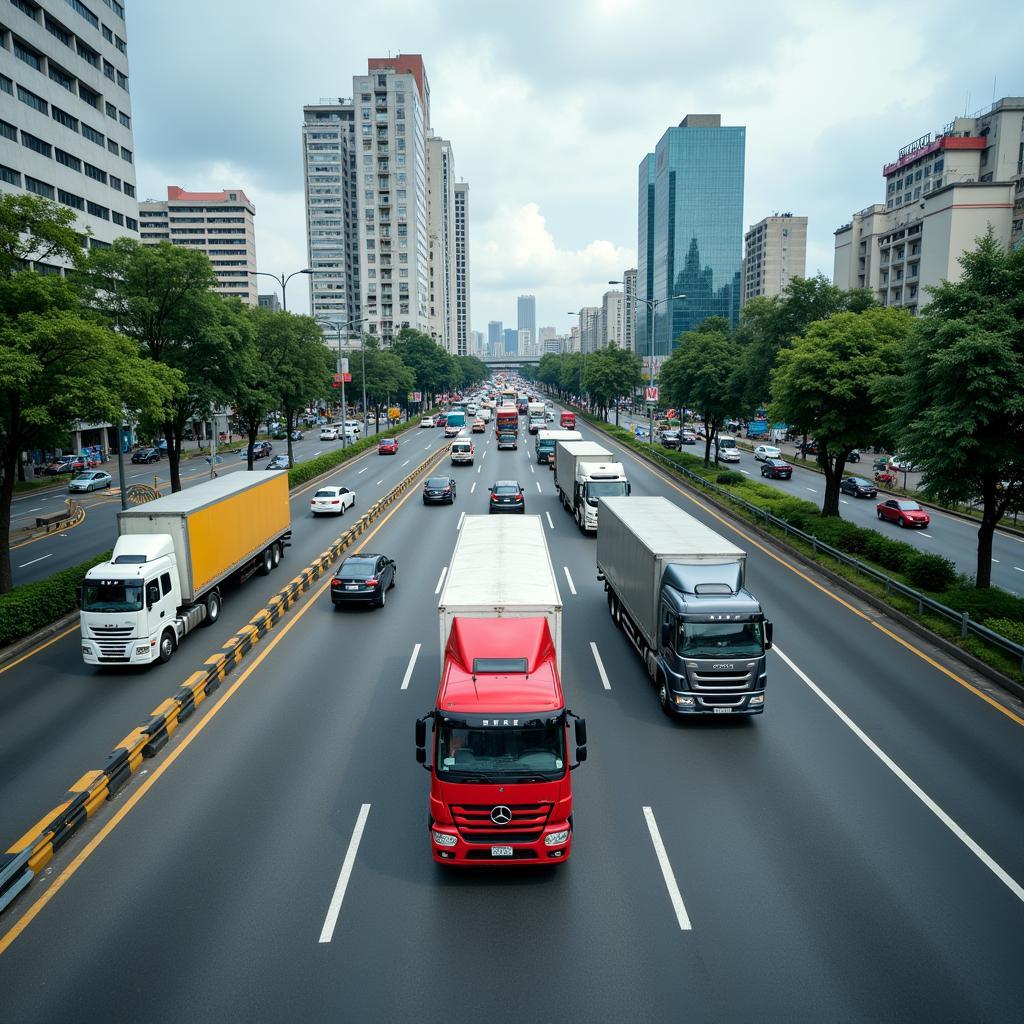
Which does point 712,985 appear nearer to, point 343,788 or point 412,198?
point 343,788

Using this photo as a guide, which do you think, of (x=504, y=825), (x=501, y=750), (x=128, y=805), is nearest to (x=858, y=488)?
(x=501, y=750)


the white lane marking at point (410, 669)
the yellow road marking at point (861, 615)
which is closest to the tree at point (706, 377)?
the yellow road marking at point (861, 615)

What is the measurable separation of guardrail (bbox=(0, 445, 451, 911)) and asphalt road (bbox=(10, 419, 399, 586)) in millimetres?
13422

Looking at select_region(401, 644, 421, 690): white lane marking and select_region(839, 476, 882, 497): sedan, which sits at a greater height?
select_region(839, 476, 882, 497): sedan

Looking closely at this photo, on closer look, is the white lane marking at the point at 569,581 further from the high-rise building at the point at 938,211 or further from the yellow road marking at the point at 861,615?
the high-rise building at the point at 938,211

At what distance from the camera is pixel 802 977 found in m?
8.77

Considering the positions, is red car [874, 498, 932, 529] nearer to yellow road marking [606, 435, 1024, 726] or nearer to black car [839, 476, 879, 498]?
black car [839, 476, 879, 498]

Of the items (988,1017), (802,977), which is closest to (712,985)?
(802,977)

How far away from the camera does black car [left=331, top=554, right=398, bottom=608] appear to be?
23625 millimetres

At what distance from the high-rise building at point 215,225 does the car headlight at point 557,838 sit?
200087 millimetres

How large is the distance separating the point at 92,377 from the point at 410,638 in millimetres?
12816

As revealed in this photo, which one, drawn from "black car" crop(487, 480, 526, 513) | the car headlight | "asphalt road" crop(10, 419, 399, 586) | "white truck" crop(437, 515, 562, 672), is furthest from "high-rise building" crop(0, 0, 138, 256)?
the car headlight

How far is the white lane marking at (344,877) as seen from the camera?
9.59 m

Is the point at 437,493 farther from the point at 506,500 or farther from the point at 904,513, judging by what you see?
the point at 904,513
